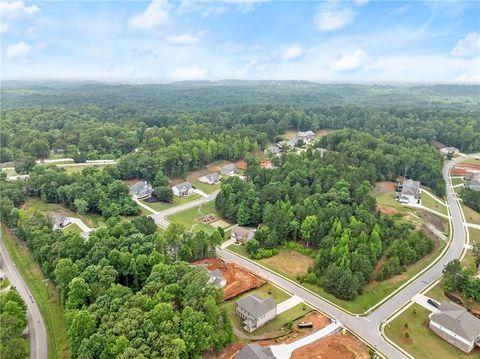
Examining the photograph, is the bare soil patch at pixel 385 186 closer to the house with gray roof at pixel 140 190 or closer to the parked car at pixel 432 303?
the parked car at pixel 432 303

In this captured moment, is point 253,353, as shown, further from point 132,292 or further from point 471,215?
point 471,215

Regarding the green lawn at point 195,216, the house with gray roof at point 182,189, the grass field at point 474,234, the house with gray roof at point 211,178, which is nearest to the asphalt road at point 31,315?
the green lawn at point 195,216

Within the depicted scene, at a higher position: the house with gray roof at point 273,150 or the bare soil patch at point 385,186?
the house with gray roof at point 273,150

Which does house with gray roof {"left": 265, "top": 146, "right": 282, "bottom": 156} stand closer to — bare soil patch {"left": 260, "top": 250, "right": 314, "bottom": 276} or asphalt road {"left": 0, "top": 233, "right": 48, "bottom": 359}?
bare soil patch {"left": 260, "top": 250, "right": 314, "bottom": 276}

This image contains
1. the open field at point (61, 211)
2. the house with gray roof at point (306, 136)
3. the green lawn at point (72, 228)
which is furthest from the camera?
the house with gray roof at point (306, 136)

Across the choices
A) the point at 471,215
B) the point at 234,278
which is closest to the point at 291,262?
the point at 234,278

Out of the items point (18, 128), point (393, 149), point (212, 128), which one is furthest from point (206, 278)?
point (18, 128)
